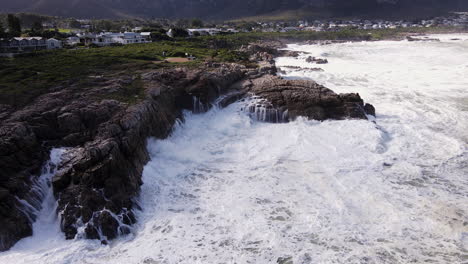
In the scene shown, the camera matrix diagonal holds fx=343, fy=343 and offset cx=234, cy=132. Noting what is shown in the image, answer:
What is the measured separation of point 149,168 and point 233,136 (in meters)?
8.44

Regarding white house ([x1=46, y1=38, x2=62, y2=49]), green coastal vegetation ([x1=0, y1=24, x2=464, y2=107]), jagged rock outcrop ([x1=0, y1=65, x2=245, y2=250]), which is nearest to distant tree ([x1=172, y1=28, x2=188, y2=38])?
green coastal vegetation ([x1=0, y1=24, x2=464, y2=107])

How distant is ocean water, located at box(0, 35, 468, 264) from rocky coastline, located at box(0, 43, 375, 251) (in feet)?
2.90

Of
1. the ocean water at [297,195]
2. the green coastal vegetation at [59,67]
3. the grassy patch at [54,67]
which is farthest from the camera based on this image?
the green coastal vegetation at [59,67]

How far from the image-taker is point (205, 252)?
1500cm

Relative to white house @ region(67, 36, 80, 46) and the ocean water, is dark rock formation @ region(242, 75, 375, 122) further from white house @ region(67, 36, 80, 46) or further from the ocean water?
white house @ region(67, 36, 80, 46)

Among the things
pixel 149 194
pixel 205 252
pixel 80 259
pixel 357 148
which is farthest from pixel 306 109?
pixel 80 259

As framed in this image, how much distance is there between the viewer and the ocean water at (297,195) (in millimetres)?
14930

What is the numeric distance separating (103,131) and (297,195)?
12294mm

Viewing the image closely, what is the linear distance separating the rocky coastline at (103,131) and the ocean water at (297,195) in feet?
2.90

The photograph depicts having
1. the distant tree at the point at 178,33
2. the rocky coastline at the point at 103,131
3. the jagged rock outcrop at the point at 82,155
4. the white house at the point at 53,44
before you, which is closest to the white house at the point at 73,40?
the white house at the point at 53,44

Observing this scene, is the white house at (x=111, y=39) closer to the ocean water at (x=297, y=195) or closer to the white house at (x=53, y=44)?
the white house at (x=53, y=44)

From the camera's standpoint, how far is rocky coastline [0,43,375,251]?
1662 cm

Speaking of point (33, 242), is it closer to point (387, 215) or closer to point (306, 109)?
point (387, 215)

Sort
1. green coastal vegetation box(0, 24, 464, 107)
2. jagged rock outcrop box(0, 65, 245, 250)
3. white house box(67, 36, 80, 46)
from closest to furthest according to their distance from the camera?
jagged rock outcrop box(0, 65, 245, 250) < green coastal vegetation box(0, 24, 464, 107) < white house box(67, 36, 80, 46)
